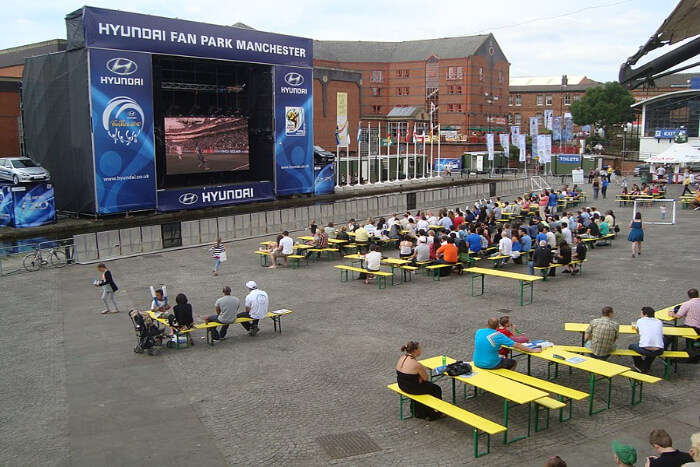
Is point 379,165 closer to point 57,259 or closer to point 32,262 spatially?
point 57,259

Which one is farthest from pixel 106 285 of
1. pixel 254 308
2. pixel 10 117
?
pixel 10 117

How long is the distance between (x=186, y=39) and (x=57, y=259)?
1822 centimetres

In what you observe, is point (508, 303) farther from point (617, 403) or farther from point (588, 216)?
point (588, 216)

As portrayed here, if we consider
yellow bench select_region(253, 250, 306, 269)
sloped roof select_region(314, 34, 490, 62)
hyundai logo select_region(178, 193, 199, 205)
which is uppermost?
sloped roof select_region(314, 34, 490, 62)

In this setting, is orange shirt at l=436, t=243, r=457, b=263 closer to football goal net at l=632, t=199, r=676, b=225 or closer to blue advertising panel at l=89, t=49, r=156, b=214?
football goal net at l=632, t=199, r=676, b=225

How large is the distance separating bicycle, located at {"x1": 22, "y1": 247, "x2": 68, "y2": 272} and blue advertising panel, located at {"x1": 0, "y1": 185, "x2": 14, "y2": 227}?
11234 mm

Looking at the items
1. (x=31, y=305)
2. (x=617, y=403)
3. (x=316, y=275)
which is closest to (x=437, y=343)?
(x=617, y=403)

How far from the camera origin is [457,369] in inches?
383

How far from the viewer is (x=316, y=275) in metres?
21.0

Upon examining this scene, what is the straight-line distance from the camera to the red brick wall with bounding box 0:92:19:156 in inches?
1644

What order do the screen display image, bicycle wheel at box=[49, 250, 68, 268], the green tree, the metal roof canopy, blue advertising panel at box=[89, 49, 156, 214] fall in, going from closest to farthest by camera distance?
the metal roof canopy < bicycle wheel at box=[49, 250, 68, 268] < blue advertising panel at box=[89, 49, 156, 214] < the screen display image < the green tree

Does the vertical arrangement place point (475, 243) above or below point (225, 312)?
above

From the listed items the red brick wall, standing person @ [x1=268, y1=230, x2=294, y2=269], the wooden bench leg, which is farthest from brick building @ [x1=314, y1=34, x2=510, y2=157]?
the wooden bench leg

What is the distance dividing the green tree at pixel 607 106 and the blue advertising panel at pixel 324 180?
145ft
